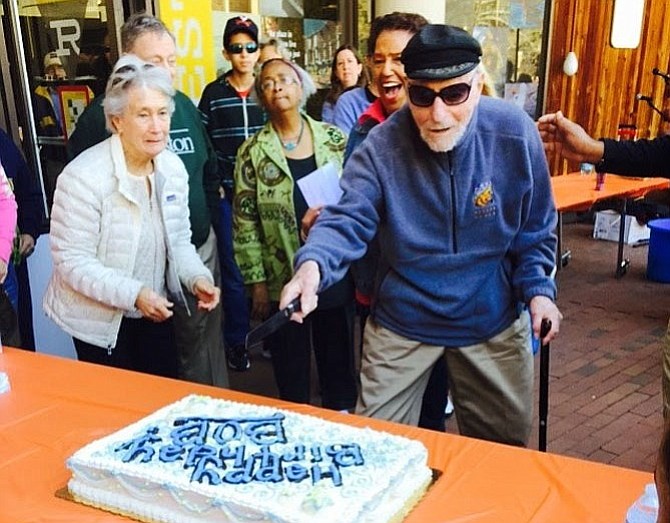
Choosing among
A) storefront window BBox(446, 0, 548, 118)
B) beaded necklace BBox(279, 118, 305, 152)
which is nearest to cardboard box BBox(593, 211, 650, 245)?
storefront window BBox(446, 0, 548, 118)

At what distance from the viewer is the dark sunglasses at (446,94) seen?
1.83 metres

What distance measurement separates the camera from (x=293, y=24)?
5.58 m

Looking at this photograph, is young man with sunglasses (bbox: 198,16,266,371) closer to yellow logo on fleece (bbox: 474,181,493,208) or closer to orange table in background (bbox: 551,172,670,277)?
yellow logo on fleece (bbox: 474,181,493,208)

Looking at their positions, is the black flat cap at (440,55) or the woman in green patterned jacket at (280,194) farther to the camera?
the woman in green patterned jacket at (280,194)

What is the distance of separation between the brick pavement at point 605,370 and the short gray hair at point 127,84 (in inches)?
70.9

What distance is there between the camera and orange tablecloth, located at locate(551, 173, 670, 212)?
193 inches

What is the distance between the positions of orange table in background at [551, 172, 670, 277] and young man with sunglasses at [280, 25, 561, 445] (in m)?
2.88

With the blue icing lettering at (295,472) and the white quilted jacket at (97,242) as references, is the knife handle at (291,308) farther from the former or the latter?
the white quilted jacket at (97,242)

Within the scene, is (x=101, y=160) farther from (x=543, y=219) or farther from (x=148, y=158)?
(x=543, y=219)

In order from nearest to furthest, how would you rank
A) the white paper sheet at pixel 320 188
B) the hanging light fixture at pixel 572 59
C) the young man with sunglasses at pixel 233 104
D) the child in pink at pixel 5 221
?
1. the child in pink at pixel 5 221
2. the white paper sheet at pixel 320 188
3. the young man with sunglasses at pixel 233 104
4. the hanging light fixture at pixel 572 59

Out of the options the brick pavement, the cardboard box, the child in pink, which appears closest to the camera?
the child in pink

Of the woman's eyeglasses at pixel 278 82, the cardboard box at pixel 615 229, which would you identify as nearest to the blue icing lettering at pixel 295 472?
the woman's eyeglasses at pixel 278 82

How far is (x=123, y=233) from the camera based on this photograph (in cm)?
232

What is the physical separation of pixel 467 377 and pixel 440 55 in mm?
932
